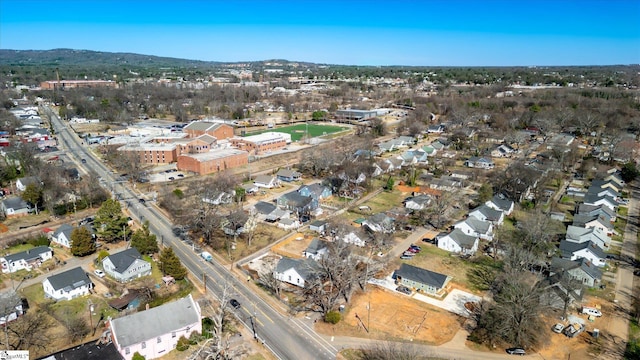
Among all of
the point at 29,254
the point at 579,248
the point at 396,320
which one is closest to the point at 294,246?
the point at 396,320

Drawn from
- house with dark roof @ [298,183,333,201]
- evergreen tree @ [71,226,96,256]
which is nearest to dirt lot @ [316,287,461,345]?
house with dark roof @ [298,183,333,201]

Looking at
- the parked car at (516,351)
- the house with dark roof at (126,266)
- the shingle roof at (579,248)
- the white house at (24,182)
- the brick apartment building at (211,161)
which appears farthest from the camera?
the brick apartment building at (211,161)

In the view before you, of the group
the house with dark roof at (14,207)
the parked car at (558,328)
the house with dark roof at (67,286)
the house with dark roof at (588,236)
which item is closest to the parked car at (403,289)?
the parked car at (558,328)

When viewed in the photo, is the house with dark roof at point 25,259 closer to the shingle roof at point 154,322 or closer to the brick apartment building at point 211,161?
the shingle roof at point 154,322

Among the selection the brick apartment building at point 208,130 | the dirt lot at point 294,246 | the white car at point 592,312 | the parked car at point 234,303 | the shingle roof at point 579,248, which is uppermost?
the brick apartment building at point 208,130

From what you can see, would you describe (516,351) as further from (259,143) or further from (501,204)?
(259,143)

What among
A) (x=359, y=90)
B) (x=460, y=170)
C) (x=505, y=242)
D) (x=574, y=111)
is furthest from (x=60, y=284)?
(x=359, y=90)

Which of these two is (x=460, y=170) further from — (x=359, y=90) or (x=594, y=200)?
(x=359, y=90)

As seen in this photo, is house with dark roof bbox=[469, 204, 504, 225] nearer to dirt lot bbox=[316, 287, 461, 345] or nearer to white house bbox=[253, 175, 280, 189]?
dirt lot bbox=[316, 287, 461, 345]
